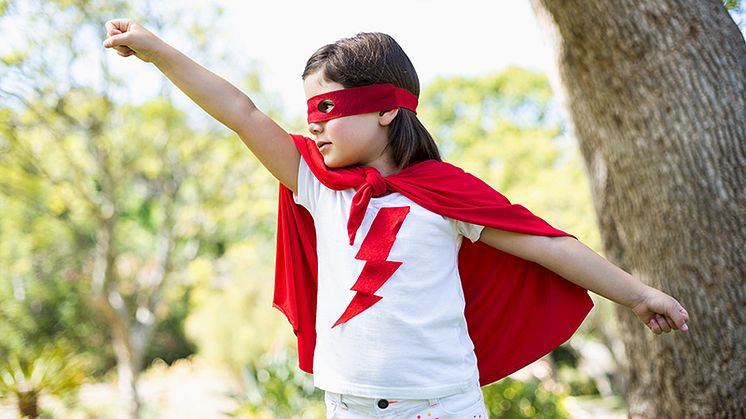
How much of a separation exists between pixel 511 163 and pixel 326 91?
15513 mm

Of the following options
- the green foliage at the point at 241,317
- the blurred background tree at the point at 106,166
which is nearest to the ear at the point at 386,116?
the blurred background tree at the point at 106,166

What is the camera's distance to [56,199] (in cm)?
982

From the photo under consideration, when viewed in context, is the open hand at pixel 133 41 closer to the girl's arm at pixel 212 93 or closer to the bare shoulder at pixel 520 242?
the girl's arm at pixel 212 93

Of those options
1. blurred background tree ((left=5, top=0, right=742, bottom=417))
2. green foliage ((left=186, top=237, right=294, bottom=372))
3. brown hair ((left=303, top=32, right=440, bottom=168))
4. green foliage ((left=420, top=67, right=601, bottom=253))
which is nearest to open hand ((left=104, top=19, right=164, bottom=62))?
brown hair ((left=303, top=32, right=440, bottom=168))

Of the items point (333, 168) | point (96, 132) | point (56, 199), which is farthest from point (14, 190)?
point (333, 168)

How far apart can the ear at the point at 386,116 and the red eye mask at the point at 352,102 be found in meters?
0.02

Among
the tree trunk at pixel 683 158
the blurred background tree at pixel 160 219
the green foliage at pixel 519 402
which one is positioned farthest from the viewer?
the blurred background tree at pixel 160 219

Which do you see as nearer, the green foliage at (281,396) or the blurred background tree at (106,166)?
the green foliage at (281,396)

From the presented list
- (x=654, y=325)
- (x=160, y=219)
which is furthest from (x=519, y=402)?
(x=160, y=219)

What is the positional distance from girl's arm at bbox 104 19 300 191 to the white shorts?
584 mm

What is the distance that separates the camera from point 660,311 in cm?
193

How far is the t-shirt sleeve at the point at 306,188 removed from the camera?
1.93 m

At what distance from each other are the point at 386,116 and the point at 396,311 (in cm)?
49

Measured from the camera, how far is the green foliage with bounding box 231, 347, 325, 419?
5.70 m
